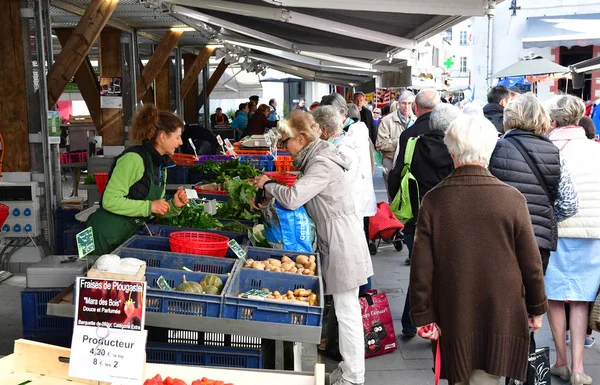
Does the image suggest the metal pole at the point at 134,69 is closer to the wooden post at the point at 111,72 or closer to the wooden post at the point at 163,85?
the wooden post at the point at 111,72

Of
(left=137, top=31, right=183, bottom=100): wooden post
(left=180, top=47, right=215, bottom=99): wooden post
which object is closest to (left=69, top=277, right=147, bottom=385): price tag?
(left=137, top=31, right=183, bottom=100): wooden post

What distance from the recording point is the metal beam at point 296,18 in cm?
537

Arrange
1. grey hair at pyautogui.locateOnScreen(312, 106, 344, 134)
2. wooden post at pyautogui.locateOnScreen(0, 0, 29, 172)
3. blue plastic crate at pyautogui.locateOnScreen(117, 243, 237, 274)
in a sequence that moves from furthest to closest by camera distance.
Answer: wooden post at pyautogui.locateOnScreen(0, 0, 29, 172) < grey hair at pyautogui.locateOnScreen(312, 106, 344, 134) < blue plastic crate at pyautogui.locateOnScreen(117, 243, 237, 274)

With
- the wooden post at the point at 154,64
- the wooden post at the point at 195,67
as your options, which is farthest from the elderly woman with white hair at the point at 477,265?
the wooden post at the point at 195,67

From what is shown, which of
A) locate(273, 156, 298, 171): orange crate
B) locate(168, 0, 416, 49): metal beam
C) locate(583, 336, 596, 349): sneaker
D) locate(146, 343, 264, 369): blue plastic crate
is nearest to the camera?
locate(146, 343, 264, 369): blue plastic crate

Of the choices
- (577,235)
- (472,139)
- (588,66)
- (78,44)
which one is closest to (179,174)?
(78,44)

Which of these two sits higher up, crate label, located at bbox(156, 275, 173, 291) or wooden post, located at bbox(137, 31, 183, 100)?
wooden post, located at bbox(137, 31, 183, 100)

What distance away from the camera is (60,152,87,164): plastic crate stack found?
12003mm

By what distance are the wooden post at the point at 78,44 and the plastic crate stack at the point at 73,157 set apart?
463cm

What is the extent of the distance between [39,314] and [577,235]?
137 inches

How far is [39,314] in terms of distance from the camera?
152 inches

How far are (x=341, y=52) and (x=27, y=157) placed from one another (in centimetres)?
374

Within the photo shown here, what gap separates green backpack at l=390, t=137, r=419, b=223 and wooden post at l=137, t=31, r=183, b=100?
23.3ft

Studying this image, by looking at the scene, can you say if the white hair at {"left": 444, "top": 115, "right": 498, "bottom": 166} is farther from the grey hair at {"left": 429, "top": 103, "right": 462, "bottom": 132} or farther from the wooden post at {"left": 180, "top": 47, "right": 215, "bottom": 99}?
the wooden post at {"left": 180, "top": 47, "right": 215, "bottom": 99}
